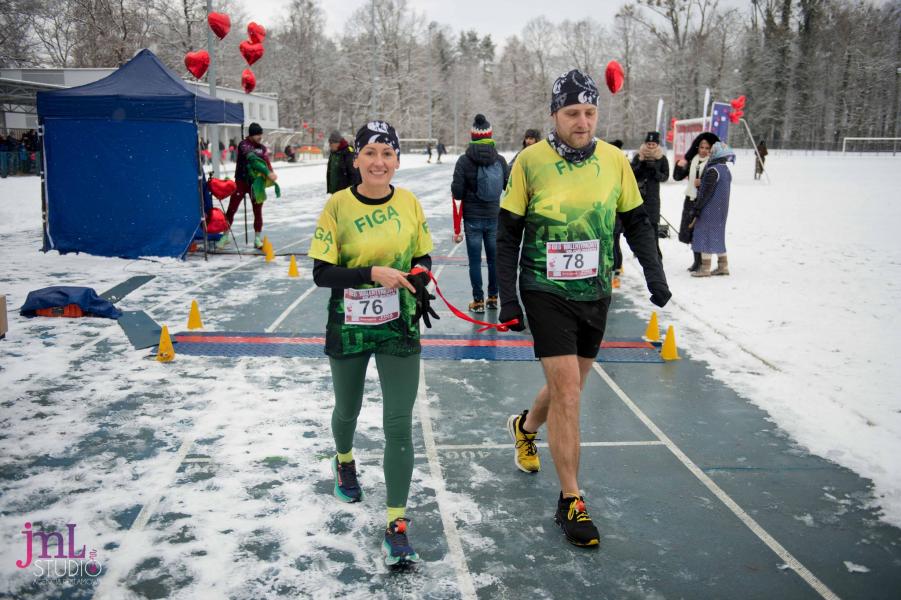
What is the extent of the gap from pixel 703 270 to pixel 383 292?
28.0 feet

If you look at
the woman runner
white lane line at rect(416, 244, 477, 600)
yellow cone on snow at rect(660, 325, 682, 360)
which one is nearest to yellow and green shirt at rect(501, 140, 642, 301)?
the woman runner

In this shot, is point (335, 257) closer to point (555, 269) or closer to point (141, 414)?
point (555, 269)

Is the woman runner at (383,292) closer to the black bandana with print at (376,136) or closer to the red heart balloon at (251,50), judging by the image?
the black bandana with print at (376,136)

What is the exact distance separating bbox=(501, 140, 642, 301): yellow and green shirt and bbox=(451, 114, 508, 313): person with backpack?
389cm

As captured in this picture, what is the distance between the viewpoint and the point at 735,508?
376 centimetres

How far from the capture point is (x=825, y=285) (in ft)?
31.4

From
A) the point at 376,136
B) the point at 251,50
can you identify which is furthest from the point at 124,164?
the point at 376,136

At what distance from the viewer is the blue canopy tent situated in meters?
11.0

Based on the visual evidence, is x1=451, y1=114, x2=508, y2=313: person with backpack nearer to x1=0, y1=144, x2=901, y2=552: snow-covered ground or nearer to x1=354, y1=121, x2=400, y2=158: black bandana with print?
x1=0, y1=144, x2=901, y2=552: snow-covered ground

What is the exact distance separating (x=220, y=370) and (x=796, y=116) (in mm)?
73583

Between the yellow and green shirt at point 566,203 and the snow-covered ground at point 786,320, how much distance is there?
2255 millimetres

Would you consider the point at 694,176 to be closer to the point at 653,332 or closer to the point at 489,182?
the point at 653,332

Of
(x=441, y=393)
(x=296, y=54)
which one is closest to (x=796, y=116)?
(x=296, y=54)

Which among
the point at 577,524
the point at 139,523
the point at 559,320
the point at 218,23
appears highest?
the point at 218,23
